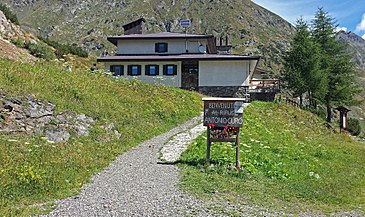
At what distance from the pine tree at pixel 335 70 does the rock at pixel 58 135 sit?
30309mm

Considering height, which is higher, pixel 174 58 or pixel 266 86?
pixel 174 58

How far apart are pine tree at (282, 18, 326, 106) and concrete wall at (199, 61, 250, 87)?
180 inches

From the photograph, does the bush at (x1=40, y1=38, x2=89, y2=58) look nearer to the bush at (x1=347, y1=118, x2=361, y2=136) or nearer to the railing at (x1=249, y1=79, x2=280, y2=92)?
the railing at (x1=249, y1=79, x2=280, y2=92)

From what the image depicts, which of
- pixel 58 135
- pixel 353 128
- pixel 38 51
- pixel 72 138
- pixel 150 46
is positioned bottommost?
pixel 353 128

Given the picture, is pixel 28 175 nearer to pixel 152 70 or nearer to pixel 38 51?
pixel 38 51

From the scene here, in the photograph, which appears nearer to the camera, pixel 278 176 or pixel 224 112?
pixel 278 176

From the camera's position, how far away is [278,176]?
1208 cm

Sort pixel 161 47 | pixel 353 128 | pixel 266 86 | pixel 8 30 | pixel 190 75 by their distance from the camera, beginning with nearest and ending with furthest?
pixel 8 30
pixel 266 86
pixel 190 75
pixel 353 128
pixel 161 47

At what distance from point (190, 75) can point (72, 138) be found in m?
25.2

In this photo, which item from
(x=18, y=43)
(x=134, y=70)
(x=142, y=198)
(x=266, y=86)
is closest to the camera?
(x=142, y=198)

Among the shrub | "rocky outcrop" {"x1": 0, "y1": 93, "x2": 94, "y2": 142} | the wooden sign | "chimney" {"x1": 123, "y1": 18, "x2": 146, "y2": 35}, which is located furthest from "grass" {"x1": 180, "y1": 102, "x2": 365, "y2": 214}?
"chimney" {"x1": 123, "y1": 18, "x2": 146, "y2": 35}

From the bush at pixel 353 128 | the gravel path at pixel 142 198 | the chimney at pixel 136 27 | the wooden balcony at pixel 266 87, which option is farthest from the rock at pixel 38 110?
the chimney at pixel 136 27

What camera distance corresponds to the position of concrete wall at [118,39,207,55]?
41.8 metres

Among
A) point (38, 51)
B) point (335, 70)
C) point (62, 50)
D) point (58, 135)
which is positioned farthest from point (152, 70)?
point (58, 135)
